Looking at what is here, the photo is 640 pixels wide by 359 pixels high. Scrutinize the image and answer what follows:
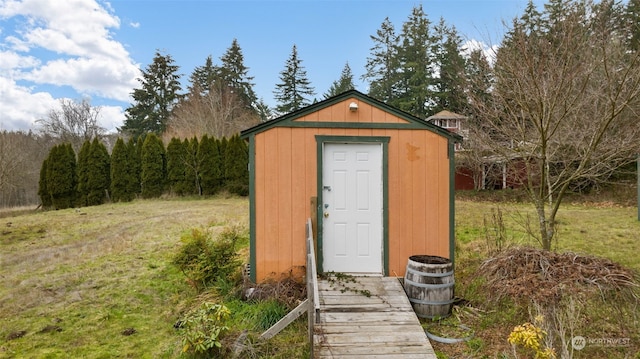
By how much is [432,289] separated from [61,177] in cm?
1871

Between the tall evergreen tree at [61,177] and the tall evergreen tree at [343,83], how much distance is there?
2126 cm

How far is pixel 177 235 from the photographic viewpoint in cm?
931

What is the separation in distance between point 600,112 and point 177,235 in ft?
31.3

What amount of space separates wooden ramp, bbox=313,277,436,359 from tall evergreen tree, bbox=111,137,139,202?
15761 millimetres

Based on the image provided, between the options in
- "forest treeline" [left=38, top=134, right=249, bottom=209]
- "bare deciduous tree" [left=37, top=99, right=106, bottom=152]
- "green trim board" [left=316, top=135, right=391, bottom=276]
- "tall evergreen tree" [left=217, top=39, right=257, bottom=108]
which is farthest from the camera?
"tall evergreen tree" [left=217, top=39, right=257, bottom=108]

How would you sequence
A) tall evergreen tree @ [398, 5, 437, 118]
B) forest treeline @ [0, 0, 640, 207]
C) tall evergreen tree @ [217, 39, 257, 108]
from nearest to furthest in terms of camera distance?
forest treeline @ [0, 0, 640, 207] < tall evergreen tree @ [398, 5, 437, 118] < tall evergreen tree @ [217, 39, 257, 108]

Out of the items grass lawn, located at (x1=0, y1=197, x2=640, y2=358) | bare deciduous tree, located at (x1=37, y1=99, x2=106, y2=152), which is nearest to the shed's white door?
grass lawn, located at (x1=0, y1=197, x2=640, y2=358)

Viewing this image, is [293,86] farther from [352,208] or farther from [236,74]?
[352,208]

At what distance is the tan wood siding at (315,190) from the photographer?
509cm

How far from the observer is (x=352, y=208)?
514 cm

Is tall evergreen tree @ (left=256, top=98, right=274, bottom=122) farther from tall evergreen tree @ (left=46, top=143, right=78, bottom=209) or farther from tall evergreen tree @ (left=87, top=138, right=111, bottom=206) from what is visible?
tall evergreen tree @ (left=46, top=143, right=78, bottom=209)

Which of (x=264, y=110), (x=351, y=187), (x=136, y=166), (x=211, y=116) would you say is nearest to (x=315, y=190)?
(x=351, y=187)

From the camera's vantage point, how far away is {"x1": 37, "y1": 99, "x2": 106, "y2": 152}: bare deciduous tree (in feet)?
87.2

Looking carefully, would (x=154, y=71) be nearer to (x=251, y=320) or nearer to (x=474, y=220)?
(x=474, y=220)
